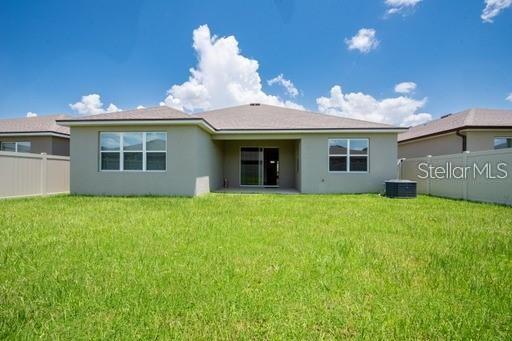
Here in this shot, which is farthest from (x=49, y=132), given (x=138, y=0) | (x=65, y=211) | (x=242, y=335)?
(x=242, y=335)

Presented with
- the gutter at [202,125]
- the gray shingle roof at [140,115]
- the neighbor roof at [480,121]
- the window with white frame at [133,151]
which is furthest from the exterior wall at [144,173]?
the neighbor roof at [480,121]

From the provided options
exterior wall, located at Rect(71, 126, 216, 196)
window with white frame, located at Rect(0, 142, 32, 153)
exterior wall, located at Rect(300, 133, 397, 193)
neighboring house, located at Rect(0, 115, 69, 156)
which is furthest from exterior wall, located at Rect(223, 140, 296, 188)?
window with white frame, located at Rect(0, 142, 32, 153)

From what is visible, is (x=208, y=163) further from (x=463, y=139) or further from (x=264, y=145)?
(x=463, y=139)

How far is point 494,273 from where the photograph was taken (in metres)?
3.33

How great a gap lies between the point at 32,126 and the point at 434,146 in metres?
25.3

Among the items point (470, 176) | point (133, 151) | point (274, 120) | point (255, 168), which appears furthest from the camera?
point (255, 168)

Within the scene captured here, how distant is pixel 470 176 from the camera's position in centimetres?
1058

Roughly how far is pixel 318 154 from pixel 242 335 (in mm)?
11806

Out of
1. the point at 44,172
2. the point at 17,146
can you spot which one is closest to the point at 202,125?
the point at 44,172

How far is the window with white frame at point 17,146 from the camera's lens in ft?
51.3

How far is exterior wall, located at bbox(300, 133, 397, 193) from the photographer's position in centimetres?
1293

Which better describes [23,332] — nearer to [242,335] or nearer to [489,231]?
[242,335]

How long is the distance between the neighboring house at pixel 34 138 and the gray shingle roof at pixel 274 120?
30.0 feet

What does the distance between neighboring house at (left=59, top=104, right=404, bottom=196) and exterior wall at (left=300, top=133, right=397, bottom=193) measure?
5 centimetres
